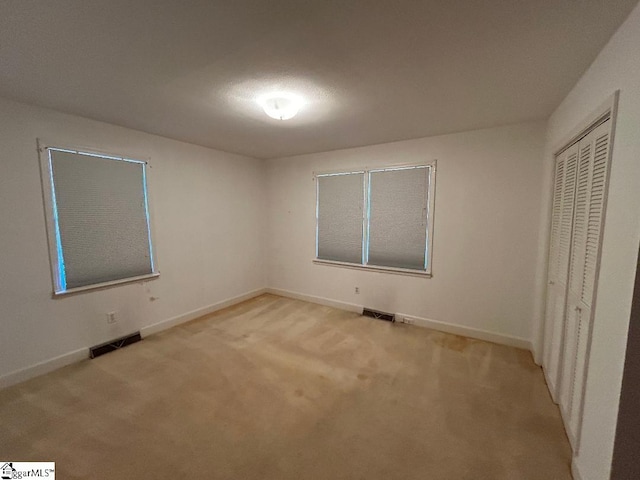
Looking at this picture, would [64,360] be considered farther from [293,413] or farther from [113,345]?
[293,413]

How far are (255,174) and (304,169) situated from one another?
0.89 meters

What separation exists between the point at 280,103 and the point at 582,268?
236cm

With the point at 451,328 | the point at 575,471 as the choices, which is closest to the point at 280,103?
the point at 575,471

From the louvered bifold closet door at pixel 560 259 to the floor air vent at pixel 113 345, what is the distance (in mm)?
4061

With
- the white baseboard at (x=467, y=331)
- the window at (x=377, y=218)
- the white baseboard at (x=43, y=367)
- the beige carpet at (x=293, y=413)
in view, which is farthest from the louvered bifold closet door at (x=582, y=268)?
the white baseboard at (x=43, y=367)

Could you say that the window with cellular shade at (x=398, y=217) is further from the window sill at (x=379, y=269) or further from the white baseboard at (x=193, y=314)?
the white baseboard at (x=193, y=314)

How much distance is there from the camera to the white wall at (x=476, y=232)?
2.80 m

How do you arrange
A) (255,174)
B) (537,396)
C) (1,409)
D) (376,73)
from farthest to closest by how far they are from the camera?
(255,174) → (537,396) → (1,409) → (376,73)

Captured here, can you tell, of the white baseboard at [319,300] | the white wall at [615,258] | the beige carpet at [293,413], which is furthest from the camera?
the white baseboard at [319,300]

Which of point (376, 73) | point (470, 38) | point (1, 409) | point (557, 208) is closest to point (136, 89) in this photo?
point (376, 73)

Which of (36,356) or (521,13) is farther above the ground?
(521,13)

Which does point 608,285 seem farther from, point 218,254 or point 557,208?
point 218,254

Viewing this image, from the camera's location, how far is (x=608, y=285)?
1.29m
